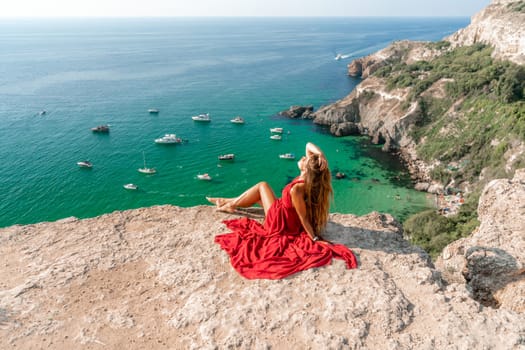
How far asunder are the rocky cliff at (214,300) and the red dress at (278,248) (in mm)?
217

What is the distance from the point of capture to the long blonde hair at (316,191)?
316 inches

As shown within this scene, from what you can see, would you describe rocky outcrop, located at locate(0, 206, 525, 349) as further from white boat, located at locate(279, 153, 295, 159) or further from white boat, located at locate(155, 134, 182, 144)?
white boat, located at locate(155, 134, 182, 144)

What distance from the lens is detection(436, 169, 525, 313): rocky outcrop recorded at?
28.3 feet

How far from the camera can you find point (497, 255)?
30.0 feet

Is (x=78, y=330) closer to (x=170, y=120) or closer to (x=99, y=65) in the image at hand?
(x=170, y=120)

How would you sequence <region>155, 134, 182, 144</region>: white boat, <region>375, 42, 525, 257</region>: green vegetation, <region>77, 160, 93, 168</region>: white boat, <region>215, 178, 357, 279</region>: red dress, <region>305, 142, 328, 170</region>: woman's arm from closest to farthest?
1. <region>215, 178, 357, 279</region>: red dress
2. <region>305, 142, 328, 170</region>: woman's arm
3. <region>375, 42, 525, 257</region>: green vegetation
4. <region>77, 160, 93, 168</region>: white boat
5. <region>155, 134, 182, 144</region>: white boat

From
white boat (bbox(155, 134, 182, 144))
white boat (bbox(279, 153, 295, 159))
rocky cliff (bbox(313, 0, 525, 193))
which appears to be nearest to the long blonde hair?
rocky cliff (bbox(313, 0, 525, 193))

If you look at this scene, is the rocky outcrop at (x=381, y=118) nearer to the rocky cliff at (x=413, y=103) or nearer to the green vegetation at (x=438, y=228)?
the rocky cliff at (x=413, y=103)

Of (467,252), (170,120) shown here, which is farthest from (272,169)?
(467,252)

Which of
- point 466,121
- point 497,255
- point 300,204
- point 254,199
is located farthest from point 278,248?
point 466,121

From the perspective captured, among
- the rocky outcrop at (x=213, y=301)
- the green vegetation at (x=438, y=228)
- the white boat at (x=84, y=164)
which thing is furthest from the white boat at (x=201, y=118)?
the rocky outcrop at (x=213, y=301)

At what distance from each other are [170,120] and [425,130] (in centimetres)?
3789

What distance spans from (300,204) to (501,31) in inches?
2183

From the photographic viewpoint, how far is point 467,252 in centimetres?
975
